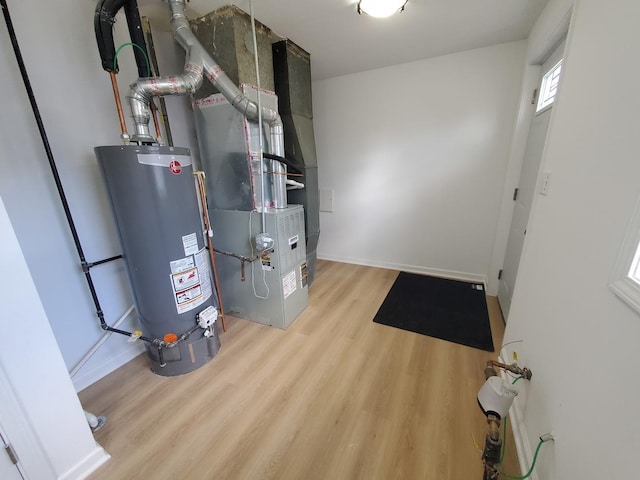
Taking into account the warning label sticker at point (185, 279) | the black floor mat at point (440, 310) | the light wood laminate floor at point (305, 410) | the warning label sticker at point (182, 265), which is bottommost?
the light wood laminate floor at point (305, 410)

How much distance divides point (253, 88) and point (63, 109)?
3.67ft

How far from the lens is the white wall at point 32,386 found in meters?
0.83

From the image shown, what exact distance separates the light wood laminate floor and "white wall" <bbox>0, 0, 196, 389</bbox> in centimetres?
50

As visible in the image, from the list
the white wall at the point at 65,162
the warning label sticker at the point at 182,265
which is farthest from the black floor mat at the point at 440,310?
the white wall at the point at 65,162

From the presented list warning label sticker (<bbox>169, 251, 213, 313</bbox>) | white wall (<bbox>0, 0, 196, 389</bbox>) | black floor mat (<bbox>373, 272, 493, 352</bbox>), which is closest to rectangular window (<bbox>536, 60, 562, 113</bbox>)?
black floor mat (<bbox>373, 272, 493, 352</bbox>)

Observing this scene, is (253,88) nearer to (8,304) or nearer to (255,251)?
(255,251)

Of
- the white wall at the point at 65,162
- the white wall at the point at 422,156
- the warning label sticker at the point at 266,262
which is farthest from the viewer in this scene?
the white wall at the point at 422,156

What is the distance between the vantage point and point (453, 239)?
278 centimetres

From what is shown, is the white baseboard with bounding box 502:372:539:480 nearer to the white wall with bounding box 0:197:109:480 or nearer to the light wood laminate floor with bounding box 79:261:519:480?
the light wood laminate floor with bounding box 79:261:519:480

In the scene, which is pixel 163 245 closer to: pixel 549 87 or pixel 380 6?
pixel 380 6

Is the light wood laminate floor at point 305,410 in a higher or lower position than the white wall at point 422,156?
lower

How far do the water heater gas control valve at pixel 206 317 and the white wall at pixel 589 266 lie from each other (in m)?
1.73

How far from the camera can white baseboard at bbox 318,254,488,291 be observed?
2764mm

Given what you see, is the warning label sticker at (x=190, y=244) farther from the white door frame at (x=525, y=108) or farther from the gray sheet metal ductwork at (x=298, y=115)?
the white door frame at (x=525, y=108)
